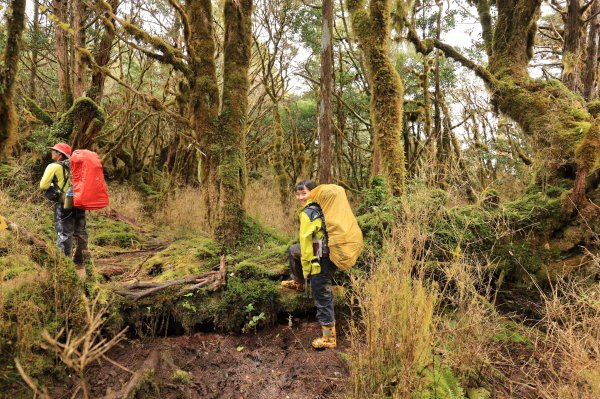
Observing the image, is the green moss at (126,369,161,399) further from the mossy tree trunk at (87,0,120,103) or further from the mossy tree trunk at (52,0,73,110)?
the mossy tree trunk at (87,0,120,103)

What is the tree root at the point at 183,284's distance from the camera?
14.1 ft

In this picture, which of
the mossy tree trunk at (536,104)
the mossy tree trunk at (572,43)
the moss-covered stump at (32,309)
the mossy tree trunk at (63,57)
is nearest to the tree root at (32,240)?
the moss-covered stump at (32,309)

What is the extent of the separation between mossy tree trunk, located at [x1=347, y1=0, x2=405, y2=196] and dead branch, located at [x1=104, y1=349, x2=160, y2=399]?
170 inches

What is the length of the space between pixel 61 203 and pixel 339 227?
4.33 meters

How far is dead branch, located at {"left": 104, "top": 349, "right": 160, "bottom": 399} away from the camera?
298cm

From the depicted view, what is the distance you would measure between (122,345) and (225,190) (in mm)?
2952

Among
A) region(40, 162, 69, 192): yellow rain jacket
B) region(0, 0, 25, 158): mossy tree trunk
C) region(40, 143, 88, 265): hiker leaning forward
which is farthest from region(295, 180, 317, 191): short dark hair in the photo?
region(40, 162, 69, 192): yellow rain jacket

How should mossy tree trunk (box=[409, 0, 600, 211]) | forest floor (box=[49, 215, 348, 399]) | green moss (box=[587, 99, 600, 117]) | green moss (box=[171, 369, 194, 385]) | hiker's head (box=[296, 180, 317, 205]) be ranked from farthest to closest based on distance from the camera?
green moss (box=[587, 99, 600, 117]), mossy tree trunk (box=[409, 0, 600, 211]), hiker's head (box=[296, 180, 317, 205]), green moss (box=[171, 369, 194, 385]), forest floor (box=[49, 215, 348, 399])

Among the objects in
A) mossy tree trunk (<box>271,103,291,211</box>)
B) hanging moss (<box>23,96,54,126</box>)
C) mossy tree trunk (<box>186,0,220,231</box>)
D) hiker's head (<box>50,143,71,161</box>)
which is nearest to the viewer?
hiker's head (<box>50,143,71,161</box>)

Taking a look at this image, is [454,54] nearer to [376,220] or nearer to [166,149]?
[376,220]

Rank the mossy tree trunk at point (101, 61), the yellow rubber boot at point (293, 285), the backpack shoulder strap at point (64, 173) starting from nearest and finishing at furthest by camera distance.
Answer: the yellow rubber boot at point (293, 285) → the backpack shoulder strap at point (64, 173) → the mossy tree trunk at point (101, 61)

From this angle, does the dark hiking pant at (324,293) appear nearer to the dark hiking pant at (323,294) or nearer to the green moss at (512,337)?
the dark hiking pant at (323,294)

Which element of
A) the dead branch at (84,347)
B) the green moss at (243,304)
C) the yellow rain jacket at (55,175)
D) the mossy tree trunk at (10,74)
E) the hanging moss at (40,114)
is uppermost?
the hanging moss at (40,114)

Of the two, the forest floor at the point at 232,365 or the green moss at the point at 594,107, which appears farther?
the green moss at the point at 594,107
